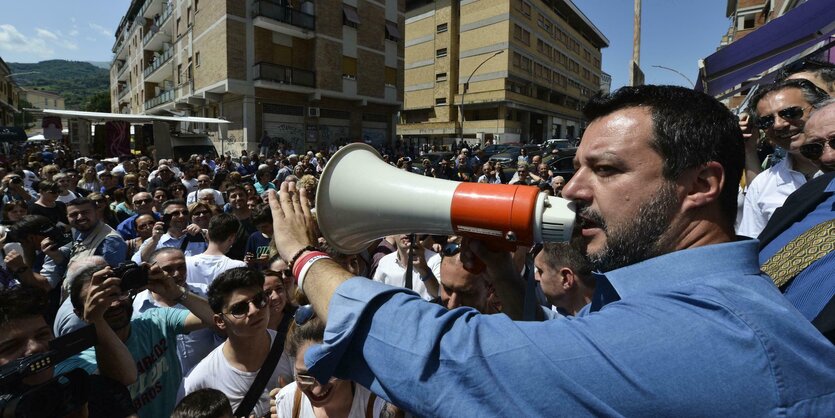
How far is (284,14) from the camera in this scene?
2375 cm

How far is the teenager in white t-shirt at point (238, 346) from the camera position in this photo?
259cm

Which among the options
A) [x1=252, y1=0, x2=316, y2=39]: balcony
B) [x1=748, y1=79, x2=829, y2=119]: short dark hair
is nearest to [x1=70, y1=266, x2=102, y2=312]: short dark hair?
[x1=748, y1=79, x2=829, y2=119]: short dark hair

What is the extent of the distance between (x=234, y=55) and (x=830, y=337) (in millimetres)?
25327

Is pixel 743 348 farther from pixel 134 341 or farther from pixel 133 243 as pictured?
pixel 133 243

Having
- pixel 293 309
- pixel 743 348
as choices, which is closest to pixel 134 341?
pixel 293 309

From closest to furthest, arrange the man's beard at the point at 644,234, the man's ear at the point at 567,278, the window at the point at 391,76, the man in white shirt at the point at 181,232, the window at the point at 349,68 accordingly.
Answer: the man's beard at the point at 644,234
the man's ear at the point at 567,278
the man in white shirt at the point at 181,232
the window at the point at 349,68
the window at the point at 391,76

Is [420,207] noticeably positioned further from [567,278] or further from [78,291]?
[78,291]

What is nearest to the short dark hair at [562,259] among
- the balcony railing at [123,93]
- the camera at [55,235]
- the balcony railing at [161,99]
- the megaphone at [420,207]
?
the megaphone at [420,207]

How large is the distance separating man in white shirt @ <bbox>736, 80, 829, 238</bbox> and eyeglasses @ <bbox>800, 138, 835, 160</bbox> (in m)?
0.43

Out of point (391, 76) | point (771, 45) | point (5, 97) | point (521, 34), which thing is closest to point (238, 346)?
point (771, 45)

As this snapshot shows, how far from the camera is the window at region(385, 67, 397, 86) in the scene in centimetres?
2930

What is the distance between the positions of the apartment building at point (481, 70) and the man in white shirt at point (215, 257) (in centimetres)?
3506

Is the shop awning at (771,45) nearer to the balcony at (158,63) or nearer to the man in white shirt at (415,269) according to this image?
the man in white shirt at (415,269)

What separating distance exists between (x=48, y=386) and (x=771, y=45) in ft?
20.1
